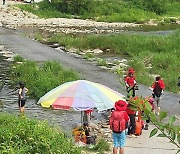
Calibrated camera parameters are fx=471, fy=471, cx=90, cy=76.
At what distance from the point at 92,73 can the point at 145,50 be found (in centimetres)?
822

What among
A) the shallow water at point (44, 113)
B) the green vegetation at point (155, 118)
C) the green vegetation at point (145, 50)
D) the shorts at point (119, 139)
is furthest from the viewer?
the green vegetation at point (145, 50)

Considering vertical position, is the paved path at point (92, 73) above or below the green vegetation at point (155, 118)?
below

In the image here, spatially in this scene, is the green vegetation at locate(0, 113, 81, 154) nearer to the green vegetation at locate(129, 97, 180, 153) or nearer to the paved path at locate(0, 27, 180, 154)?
the paved path at locate(0, 27, 180, 154)

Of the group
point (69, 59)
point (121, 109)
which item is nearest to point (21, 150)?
point (121, 109)

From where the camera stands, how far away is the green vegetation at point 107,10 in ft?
193

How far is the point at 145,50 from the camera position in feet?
100

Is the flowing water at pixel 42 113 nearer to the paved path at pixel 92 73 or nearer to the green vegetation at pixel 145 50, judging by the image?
the paved path at pixel 92 73

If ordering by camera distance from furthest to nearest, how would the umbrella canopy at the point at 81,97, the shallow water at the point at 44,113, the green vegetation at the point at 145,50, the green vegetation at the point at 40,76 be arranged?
the green vegetation at the point at 145,50 → the green vegetation at the point at 40,76 → the shallow water at the point at 44,113 → the umbrella canopy at the point at 81,97

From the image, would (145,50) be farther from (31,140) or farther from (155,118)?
(155,118)

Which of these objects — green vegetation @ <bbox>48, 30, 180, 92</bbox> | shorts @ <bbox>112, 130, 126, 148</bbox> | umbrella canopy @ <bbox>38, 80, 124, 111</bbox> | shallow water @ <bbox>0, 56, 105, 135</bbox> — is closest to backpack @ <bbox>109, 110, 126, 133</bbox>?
shorts @ <bbox>112, 130, 126, 148</bbox>

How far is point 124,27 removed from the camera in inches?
2061

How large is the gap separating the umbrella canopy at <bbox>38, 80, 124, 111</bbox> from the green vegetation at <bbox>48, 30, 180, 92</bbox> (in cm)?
845

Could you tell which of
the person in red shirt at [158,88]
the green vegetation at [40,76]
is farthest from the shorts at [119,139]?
the green vegetation at [40,76]

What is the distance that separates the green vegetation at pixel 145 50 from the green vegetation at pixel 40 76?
360 cm
